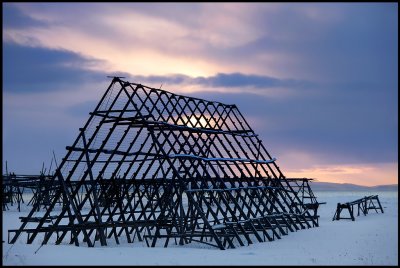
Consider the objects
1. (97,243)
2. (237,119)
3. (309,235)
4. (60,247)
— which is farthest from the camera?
(237,119)

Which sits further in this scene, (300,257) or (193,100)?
(193,100)

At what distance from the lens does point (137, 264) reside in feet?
51.1

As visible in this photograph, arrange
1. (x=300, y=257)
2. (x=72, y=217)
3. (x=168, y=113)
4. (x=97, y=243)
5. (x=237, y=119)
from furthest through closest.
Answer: (x=237, y=119)
(x=168, y=113)
(x=97, y=243)
(x=72, y=217)
(x=300, y=257)

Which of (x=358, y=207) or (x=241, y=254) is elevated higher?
(x=358, y=207)

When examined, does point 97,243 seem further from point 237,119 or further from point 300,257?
point 237,119

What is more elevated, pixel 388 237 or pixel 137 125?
pixel 137 125

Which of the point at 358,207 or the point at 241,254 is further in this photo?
the point at 358,207

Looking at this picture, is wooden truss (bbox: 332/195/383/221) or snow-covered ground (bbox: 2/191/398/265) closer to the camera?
snow-covered ground (bbox: 2/191/398/265)

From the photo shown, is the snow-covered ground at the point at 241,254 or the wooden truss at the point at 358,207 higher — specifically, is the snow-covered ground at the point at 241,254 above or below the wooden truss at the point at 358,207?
below

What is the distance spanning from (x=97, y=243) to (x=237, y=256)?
8.75 m

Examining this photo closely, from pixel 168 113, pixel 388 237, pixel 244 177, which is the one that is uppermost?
pixel 168 113

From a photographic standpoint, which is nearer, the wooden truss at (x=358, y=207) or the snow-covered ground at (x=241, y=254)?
the snow-covered ground at (x=241, y=254)

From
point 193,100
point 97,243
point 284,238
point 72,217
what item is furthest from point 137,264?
point 193,100

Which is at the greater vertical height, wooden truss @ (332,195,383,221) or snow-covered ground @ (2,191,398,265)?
wooden truss @ (332,195,383,221)
